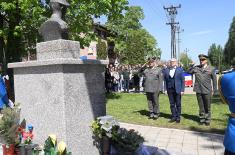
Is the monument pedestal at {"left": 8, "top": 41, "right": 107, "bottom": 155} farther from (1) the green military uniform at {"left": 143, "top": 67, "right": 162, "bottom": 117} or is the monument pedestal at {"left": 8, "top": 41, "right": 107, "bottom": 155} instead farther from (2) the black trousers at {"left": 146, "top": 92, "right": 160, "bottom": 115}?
(2) the black trousers at {"left": 146, "top": 92, "right": 160, "bottom": 115}

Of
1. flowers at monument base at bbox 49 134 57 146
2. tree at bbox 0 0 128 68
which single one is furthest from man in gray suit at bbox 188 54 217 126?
tree at bbox 0 0 128 68

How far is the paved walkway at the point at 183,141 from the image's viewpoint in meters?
7.29

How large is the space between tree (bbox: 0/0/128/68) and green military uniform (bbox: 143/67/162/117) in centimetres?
746

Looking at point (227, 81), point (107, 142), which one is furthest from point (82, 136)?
point (227, 81)

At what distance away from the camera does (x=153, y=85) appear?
11125 millimetres

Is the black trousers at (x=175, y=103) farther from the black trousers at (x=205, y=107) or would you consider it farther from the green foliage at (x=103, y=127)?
the green foliage at (x=103, y=127)

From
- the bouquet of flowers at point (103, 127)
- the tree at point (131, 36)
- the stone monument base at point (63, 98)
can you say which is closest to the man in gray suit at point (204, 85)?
the stone monument base at point (63, 98)

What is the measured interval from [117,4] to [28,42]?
246 inches

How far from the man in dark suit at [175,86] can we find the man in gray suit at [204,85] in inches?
19.4

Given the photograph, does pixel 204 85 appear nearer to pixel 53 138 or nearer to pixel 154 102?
pixel 154 102

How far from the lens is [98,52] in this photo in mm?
62656

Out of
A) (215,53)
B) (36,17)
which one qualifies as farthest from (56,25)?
(215,53)

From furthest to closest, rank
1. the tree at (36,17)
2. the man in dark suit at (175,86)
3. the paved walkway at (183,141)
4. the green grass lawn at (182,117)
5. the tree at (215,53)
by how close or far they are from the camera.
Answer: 1. the tree at (215,53)
2. the tree at (36,17)
3. the man in dark suit at (175,86)
4. the green grass lawn at (182,117)
5. the paved walkway at (183,141)

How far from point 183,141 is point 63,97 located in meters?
3.89
